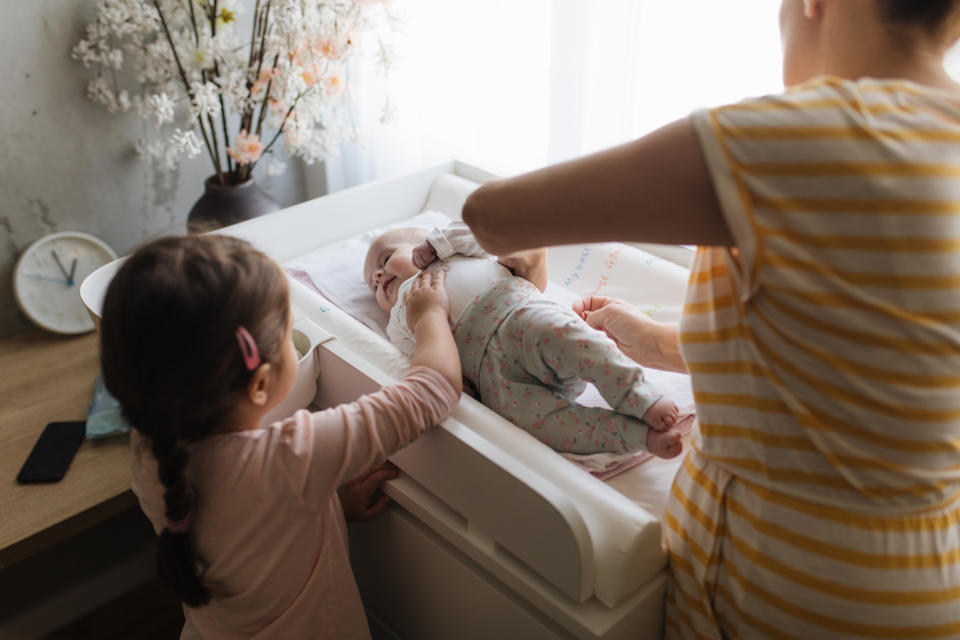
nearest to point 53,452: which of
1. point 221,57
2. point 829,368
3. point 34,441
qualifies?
point 34,441

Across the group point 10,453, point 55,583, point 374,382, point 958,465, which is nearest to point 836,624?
point 958,465

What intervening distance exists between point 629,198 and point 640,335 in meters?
0.62

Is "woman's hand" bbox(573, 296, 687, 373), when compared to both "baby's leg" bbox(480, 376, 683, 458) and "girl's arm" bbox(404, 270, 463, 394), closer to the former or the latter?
"baby's leg" bbox(480, 376, 683, 458)

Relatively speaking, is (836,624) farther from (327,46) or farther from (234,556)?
(327,46)

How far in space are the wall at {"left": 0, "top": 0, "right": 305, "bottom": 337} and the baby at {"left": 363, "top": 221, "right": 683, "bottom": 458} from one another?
88 cm

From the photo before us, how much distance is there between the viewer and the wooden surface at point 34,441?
1336mm

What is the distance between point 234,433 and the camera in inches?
36.7

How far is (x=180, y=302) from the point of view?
830mm

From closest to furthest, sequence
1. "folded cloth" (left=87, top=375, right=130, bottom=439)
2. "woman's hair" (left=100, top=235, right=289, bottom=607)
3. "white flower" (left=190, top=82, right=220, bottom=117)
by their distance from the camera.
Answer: "woman's hair" (left=100, top=235, right=289, bottom=607), "folded cloth" (left=87, top=375, right=130, bottom=439), "white flower" (left=190, top=82, right=220, bottom=117)

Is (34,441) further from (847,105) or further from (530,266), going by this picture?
(847,105)

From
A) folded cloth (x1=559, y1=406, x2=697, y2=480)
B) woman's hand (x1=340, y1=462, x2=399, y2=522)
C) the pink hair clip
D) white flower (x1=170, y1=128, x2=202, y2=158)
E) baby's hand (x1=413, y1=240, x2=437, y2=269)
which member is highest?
white flower (x1=170, y1=128, x2=202, y2=158)

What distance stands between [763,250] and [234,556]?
2.38 feet

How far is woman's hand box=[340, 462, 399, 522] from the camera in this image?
1184 mm

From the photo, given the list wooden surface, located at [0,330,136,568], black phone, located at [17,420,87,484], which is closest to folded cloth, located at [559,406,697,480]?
wooden surface, located at [0,330,136,568]
